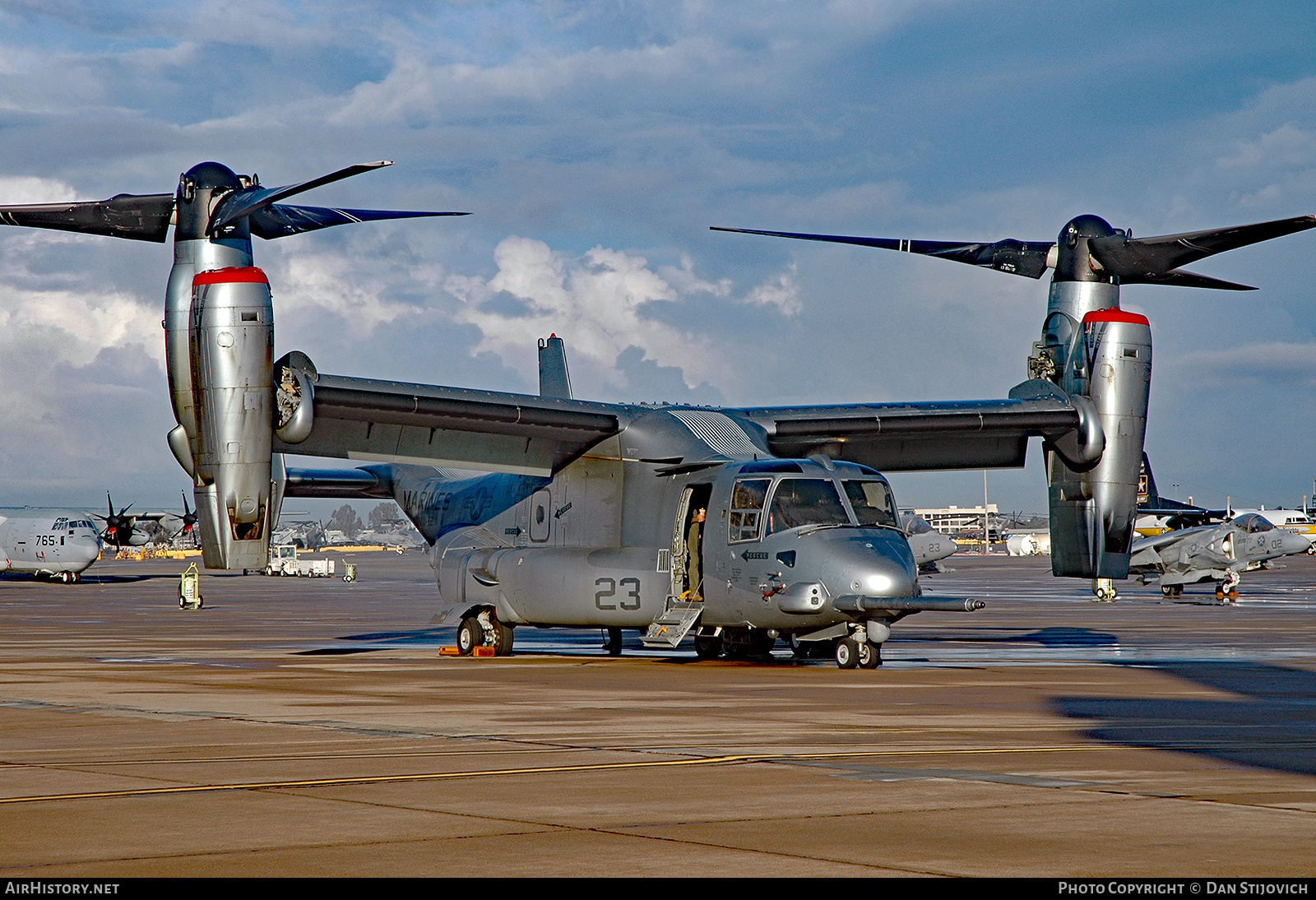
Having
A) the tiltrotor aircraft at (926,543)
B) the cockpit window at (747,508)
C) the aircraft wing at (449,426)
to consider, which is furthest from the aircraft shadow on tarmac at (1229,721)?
the tiltrotor aircraft at (926,543)

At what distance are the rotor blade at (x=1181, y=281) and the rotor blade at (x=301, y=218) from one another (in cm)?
1081

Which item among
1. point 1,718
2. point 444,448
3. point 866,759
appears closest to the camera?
point 866,759

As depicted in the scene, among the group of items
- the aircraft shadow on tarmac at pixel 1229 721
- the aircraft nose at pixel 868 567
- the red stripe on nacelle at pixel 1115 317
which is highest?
the red stripe on nacelle at pixel 1115 317

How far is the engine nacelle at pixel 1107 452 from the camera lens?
21688mm

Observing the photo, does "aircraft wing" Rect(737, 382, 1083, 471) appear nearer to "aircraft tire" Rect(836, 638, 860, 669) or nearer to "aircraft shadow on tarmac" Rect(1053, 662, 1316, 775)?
"aircraft tire" Rect(836, 638, 860, 669)

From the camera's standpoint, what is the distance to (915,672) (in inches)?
707

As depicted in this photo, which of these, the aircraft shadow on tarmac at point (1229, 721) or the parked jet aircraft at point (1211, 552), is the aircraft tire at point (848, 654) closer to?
the aircraft shadow on tarmac at point (1229, 721)

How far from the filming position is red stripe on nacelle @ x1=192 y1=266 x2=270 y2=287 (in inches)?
712

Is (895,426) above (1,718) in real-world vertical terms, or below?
above

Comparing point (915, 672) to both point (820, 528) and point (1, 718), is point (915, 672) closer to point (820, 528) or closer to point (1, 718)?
point (820, 528)

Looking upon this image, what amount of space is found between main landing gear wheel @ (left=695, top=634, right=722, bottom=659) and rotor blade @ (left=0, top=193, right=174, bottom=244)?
966cm

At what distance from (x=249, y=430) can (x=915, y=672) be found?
9.17 metres

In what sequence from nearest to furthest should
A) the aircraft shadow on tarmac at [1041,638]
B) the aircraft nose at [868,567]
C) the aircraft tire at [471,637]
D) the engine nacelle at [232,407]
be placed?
the aircraft nose at [868,567]
the engine nacelle at [232,407]
the aircraft tire at [471,637]
the aircraft shadow on tarmac at [1041,638]
